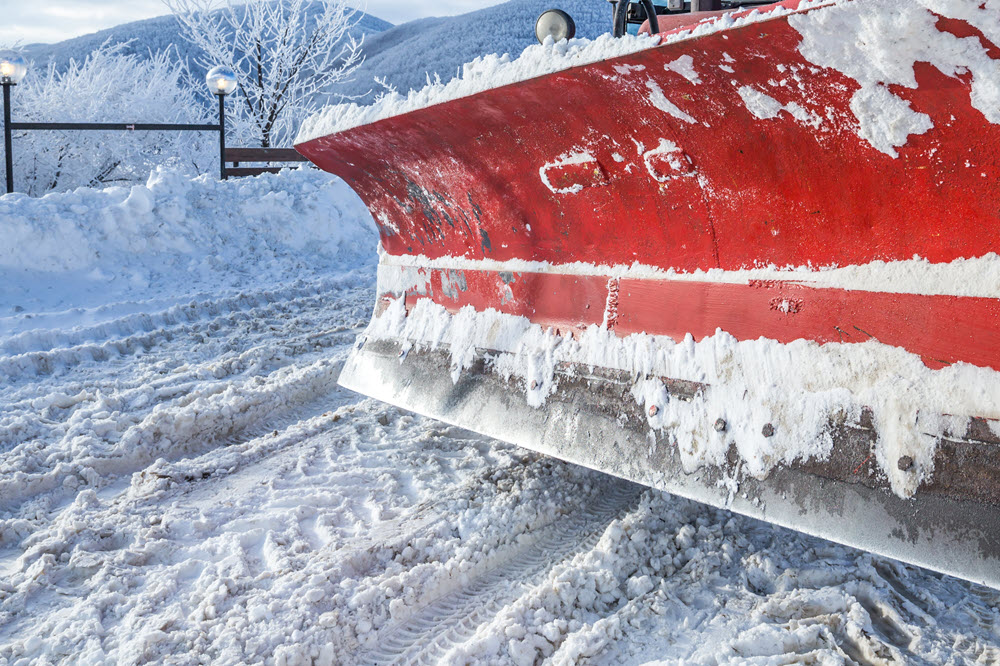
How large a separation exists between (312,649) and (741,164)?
1332mm

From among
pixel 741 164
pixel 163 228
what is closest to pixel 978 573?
pixel 741 164

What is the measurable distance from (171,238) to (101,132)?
855 centimetres

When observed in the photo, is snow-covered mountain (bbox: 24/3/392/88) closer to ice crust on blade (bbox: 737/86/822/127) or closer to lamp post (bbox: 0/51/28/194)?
lamp post (bbox: 0/51/28/194)

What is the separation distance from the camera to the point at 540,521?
199cm

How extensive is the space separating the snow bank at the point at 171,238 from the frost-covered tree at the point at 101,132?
643 centimetres

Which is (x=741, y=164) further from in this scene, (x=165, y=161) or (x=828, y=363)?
(x=165, y=161)

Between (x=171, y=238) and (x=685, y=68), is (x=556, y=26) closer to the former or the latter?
(x=685, y=68)

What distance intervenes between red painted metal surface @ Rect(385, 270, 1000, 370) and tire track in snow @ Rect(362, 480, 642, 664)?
54 cm

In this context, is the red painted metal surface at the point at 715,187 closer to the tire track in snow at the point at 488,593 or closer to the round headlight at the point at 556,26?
the tire track in snow at the point at 488,593

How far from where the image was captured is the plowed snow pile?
149cm

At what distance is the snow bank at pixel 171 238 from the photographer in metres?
4.70

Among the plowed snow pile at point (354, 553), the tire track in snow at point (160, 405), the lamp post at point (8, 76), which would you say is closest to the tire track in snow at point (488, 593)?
the plowed snow pile at point (354, 553)

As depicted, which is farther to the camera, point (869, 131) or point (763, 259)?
point (763, 259)

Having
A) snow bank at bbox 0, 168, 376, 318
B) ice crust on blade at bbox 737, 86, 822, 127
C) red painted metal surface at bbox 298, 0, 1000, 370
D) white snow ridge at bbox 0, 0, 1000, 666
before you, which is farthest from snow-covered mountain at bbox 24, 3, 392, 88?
ice crust on blade at bbox 737, 86, 822, 127
